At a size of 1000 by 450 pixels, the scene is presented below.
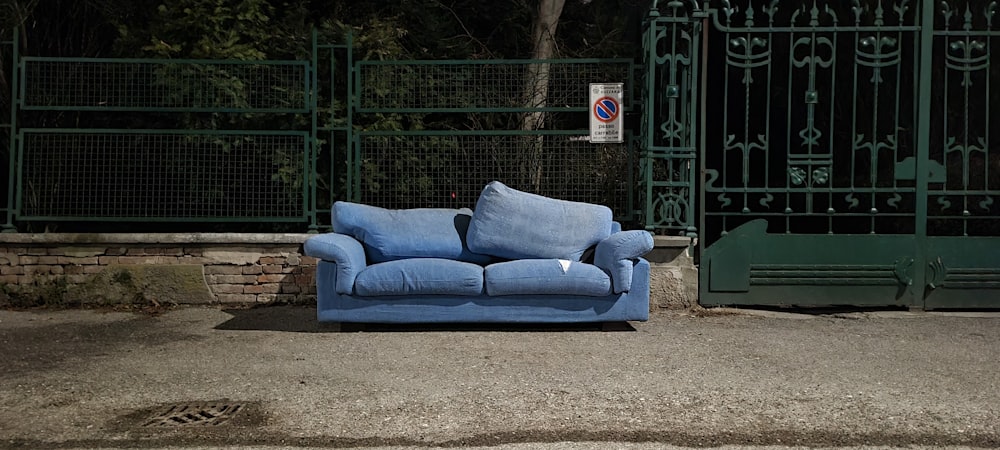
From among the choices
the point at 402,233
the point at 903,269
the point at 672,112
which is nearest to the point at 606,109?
the point at 672,112

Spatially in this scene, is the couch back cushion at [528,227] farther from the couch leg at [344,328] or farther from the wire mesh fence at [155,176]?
the wire mesh fence at [155,176]

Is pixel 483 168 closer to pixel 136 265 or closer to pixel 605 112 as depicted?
pixel 605 112

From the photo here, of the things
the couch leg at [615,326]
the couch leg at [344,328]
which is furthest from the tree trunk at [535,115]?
the couch leg at [344,328]

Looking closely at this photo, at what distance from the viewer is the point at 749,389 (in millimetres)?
5125

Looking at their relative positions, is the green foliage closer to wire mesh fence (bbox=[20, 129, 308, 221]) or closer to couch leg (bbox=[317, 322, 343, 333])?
wire mesh fence (bbox=[20, 129, 308, 221])

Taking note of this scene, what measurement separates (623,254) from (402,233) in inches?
62.8

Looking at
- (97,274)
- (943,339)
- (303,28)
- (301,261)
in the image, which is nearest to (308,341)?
(301,261)

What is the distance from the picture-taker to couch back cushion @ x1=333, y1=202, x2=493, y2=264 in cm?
737

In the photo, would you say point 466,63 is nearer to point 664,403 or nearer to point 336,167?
point 336,167

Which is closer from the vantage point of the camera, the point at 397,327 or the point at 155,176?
the point at 397,327

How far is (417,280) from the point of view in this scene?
691 cm

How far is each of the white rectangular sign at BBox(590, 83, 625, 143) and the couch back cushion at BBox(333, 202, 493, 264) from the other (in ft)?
4.75

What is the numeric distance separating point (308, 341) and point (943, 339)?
165 inches

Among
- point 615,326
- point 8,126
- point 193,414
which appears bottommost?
point 193,414
